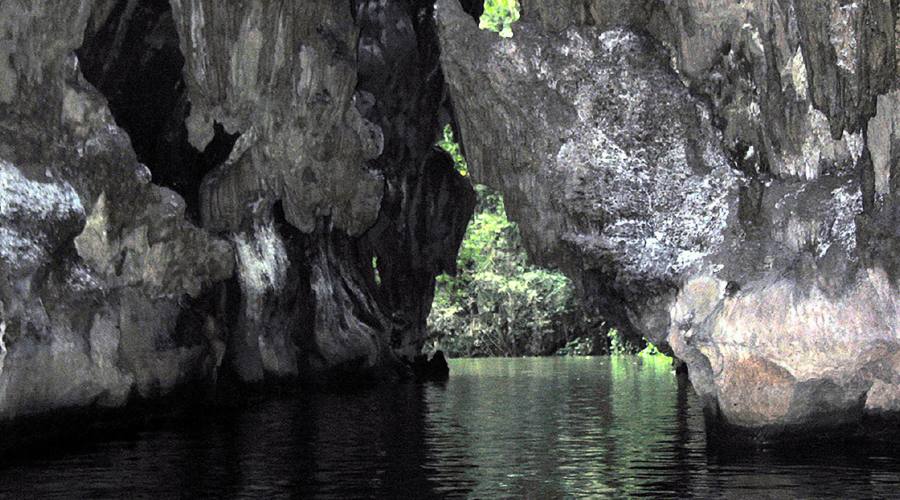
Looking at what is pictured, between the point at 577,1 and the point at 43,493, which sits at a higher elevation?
the point at 577,1

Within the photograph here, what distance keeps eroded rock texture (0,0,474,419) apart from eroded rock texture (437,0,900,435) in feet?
17.9

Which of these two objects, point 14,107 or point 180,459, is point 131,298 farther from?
point 180,459

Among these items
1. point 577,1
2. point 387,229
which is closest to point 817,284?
point 577,1

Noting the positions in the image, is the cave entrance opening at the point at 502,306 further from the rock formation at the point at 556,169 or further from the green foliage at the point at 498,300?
the rock formation at the point at 556,169

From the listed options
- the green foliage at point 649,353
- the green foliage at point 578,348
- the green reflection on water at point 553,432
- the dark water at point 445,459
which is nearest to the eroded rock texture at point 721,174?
the dark water at point 445,459

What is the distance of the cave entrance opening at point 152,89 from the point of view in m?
21.9

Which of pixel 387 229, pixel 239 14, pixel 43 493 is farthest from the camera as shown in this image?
pixel 387 229

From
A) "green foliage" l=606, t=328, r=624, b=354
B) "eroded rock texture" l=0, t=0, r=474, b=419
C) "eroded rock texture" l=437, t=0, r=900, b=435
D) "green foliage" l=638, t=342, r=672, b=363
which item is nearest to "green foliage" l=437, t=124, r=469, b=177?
"eroded rock texture" l=0, t=0, r=474, b=419

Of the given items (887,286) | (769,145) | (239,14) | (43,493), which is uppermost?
(239,14)

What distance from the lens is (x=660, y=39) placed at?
17344mm

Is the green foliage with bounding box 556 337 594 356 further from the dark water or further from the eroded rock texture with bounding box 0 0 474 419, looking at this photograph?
the dark water

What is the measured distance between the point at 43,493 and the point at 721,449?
7857 mm

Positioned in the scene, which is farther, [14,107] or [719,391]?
[14,107]

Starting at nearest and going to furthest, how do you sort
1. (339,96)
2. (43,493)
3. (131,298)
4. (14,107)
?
(43,493), (14,107), (131,298), (339,96)
